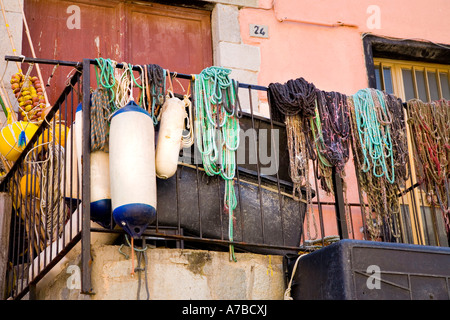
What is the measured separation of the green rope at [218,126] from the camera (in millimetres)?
5645

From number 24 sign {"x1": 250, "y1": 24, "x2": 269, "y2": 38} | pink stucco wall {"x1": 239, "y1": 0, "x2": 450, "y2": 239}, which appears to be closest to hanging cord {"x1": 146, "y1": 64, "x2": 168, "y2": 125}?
pink stucco wall {"x1": 239, "y1": 0, "x2": 450, "y2": 239}

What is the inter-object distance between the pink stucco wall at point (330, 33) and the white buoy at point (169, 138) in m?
2.78

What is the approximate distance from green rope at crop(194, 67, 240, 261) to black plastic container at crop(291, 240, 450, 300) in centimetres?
66

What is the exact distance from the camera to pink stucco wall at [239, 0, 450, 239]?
27.4 feet

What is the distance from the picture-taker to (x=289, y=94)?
6.02 m

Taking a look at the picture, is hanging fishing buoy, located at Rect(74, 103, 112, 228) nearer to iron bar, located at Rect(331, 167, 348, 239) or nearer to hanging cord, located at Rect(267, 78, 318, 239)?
hanging cord, located at Rect(267, 78, 318, 239)

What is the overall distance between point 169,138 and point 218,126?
1.82ft

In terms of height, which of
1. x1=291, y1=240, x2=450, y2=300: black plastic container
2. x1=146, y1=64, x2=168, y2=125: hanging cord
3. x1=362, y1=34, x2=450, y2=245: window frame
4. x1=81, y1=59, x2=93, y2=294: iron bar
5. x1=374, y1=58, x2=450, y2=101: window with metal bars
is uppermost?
x1=362, y1=34, x2=450, y2=245: window frame

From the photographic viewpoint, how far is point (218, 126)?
577 cm

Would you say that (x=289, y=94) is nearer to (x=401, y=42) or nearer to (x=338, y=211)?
(x=338, y=211)

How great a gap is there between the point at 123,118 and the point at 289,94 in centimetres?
144

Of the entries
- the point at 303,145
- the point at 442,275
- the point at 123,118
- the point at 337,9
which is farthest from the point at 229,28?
the point at 442,275
